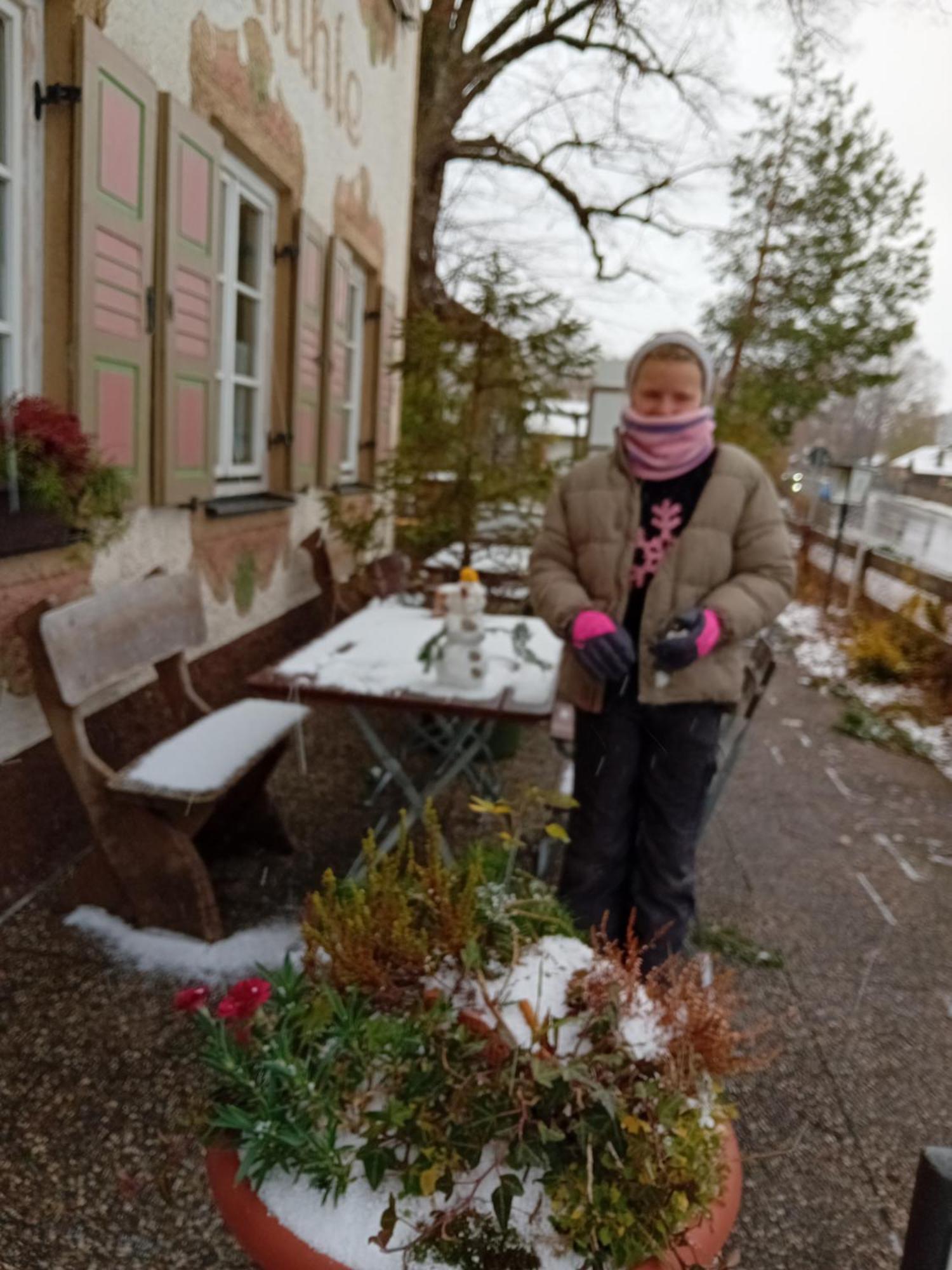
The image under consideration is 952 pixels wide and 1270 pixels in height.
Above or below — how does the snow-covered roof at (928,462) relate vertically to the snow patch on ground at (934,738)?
above

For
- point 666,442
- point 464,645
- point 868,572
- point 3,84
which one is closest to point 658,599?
point 666,442

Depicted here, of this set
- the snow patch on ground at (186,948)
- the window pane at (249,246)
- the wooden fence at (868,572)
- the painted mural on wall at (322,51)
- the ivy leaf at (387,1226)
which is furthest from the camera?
the wooden fence at (868,572)

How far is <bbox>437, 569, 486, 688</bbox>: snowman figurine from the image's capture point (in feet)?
9.47

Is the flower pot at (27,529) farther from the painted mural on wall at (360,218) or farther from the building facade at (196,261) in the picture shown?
the painted mural on wall at (360,218)

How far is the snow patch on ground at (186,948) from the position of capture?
8.86 feet

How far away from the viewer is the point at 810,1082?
8.34ft

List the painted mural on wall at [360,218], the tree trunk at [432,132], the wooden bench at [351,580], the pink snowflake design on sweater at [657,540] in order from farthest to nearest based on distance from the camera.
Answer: the tree trunk at [432,132] < the painted mural on wall at [360,218] < the wooden bench at [351,580] < the pink snowflake design on sweater at [657,540]

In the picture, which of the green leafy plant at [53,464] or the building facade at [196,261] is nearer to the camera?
the green leafy plant at [53,464]

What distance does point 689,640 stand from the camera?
229cm

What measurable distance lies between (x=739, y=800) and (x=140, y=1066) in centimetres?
333

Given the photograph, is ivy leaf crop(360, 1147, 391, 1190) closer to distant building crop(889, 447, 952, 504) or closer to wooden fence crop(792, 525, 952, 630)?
distant building crop(889, 447, 952, 504)

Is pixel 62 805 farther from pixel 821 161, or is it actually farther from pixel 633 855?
pixel 821 161

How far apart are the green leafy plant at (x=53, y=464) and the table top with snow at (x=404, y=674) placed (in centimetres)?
75

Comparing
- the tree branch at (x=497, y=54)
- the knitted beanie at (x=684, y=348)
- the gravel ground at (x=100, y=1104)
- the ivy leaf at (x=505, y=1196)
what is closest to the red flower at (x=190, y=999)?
the gravel ground at (x=100, y=1104)
